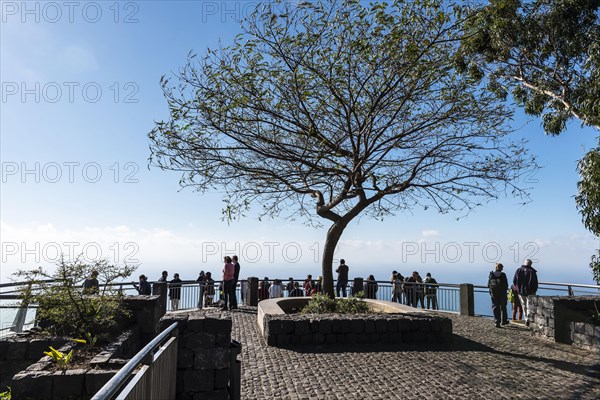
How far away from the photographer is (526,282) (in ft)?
47.9

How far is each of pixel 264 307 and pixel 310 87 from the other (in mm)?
6496

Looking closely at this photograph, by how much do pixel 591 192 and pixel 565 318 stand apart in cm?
568

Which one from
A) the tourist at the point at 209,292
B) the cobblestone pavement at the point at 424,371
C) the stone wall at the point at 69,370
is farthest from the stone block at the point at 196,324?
the tourist at the point at 209,292

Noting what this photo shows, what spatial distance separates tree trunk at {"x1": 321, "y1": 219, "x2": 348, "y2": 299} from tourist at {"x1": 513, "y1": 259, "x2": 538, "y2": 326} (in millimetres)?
6262

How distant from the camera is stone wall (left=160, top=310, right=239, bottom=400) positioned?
5648 mm

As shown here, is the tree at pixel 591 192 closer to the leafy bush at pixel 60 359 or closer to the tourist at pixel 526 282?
the tourist at pixel 526 282

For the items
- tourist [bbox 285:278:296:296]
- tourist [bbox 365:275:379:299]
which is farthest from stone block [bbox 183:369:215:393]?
tourist [bbox 365:275:379:299]

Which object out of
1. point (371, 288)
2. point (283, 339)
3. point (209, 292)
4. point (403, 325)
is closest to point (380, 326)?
point (403, 325)

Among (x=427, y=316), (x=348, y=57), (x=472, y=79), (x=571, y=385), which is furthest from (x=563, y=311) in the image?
(x=348, y=57)

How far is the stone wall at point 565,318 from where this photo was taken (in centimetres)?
1100

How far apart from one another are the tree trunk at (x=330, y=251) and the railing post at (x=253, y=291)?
5.57m

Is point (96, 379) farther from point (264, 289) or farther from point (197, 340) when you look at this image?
point (264, 289)

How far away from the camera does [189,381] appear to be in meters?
5.62

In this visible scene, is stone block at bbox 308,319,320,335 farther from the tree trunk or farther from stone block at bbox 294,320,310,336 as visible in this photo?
the tree trunk
